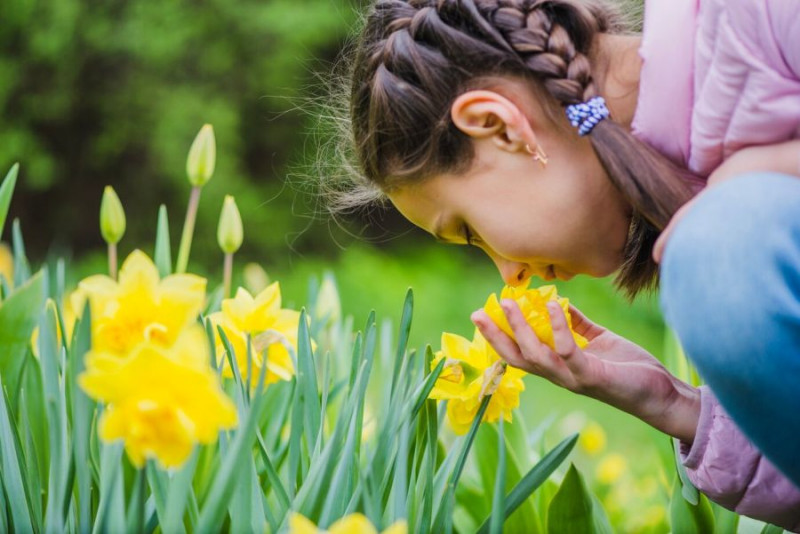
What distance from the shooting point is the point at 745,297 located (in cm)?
75

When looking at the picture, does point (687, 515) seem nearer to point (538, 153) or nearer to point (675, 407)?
point (675, 407)

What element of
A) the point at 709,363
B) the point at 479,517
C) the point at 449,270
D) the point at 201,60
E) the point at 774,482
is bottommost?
the point at 449,270

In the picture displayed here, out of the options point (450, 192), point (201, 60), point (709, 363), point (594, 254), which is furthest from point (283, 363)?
point (201, 60)

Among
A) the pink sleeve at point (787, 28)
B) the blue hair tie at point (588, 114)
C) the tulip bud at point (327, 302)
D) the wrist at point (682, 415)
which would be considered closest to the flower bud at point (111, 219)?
the tulip bud at point (327, 302)

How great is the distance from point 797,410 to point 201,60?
3696 millimetres

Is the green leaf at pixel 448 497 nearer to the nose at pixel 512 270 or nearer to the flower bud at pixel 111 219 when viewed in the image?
the nose at pixel 512 270

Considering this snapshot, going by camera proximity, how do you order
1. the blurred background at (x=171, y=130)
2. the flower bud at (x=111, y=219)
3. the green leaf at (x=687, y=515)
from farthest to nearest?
the blurred background at (x=171, y=130) < the flower bud at (x=111, y=219) < the green leaf at (x=687, y=515)

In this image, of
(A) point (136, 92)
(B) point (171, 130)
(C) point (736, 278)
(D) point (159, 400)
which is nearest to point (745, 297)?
(C) point (736, 278)

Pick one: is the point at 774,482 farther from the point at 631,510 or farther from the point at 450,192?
the point at 631,510

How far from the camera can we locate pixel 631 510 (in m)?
1.77

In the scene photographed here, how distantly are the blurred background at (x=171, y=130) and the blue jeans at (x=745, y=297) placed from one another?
111 inches

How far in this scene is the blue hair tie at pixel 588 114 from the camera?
3.36 feet

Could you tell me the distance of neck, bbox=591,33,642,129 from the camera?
1.07m

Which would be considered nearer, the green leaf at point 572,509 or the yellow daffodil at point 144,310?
the yellow daffodil at point 144,310
